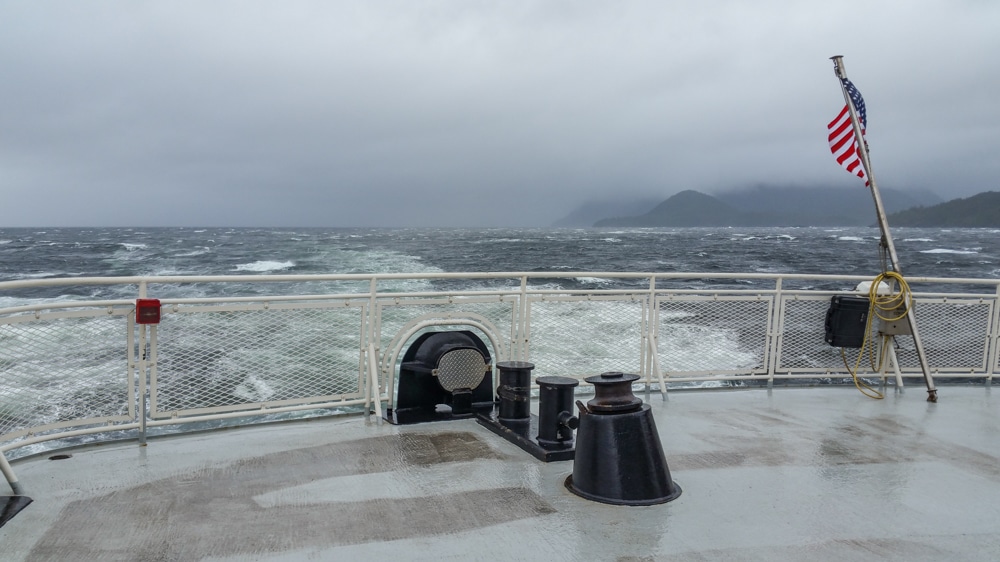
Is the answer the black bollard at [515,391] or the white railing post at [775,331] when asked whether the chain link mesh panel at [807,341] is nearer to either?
the white railing post at [775,331]

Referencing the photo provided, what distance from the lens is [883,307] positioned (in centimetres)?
605

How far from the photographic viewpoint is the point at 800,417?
5301 millimetres

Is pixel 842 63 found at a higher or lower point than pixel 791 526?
higher

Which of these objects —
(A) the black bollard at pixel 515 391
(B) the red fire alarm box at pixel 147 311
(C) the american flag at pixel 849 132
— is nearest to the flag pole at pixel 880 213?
(C) the american flag at pixel 849 132

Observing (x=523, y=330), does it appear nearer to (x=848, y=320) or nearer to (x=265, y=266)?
(x=848, y=320)

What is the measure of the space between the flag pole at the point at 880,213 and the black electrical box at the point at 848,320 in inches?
13.7

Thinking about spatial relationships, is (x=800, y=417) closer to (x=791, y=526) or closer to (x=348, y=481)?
(x=791, y=526)

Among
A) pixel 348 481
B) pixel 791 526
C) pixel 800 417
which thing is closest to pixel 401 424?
pixel 348 481

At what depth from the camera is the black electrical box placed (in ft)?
20.0

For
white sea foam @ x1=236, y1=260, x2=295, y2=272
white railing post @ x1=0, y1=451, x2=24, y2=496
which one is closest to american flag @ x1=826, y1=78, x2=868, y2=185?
white railing post @ x1=0, y1=451, x2=24, y2=496

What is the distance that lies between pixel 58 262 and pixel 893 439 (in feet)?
148

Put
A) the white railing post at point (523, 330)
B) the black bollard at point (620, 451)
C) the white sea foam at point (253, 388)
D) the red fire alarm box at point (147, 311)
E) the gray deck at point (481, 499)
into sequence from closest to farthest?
the gray deck at point (481, 499)
the black bollard at point (620, 451)
the red fire alarm box at point (147, 311)
the white railing post at point (523, 330)
the white sea foam at point (253, 388)

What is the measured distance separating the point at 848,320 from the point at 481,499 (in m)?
4.16

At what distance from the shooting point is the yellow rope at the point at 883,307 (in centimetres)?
596
